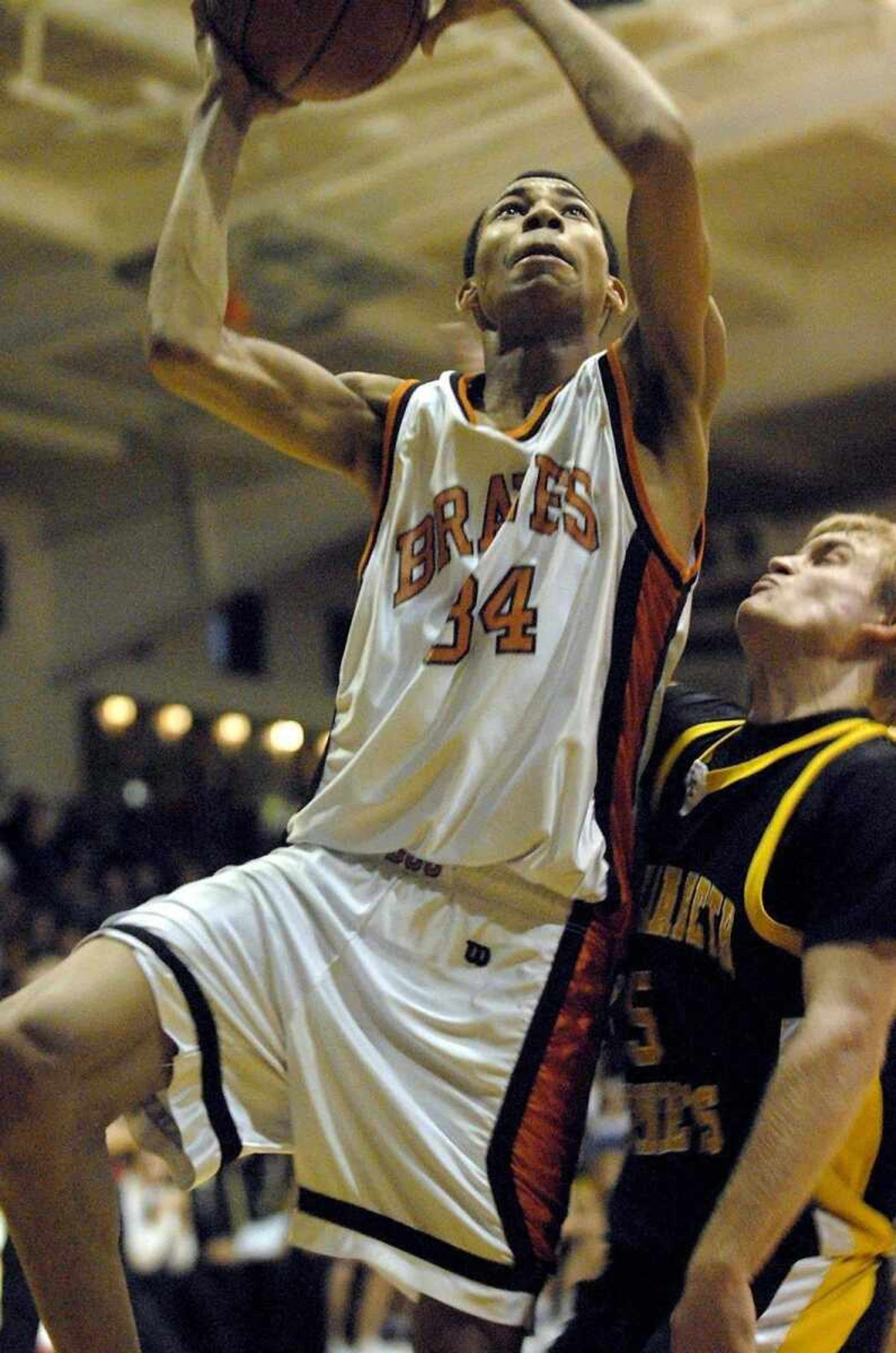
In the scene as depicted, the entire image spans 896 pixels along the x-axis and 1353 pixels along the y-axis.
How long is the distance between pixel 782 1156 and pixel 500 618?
92 centimetres

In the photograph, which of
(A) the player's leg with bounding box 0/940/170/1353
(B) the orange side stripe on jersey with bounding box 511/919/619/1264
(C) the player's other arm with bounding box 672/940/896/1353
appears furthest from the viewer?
(B) the orange side stripe on jersey with bounding box 511/919/619/1264

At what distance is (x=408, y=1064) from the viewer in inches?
113

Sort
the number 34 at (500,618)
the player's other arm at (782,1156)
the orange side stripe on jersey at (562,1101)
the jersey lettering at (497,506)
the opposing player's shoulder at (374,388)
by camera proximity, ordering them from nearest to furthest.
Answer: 1. the player's other arm at (782,1156)
2. the orange side stripe on jersey at (562,1101)
3. the number 34 at (500,618)
4. the jersey lettering at (497,506)
5. the opposing player's shoulder at (374,388)

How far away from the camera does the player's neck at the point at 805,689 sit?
3.09 meters

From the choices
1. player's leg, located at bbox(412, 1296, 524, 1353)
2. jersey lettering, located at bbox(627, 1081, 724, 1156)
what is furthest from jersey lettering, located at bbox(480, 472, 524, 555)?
player's leg, located at bbox(412, 1296, 524, 1353)

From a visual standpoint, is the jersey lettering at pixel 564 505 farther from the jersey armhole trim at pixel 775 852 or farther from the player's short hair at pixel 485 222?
the player's short hair at pixel 485 222

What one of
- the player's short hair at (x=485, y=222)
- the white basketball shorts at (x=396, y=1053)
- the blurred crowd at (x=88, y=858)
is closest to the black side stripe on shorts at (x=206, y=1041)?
the white basketball shorts at (x=396, y=1053)

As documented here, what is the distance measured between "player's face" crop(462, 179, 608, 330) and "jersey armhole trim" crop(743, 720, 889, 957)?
90 cm

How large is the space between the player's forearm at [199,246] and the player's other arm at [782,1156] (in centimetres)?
152

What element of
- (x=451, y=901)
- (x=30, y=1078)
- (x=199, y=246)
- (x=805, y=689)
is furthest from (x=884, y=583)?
(x=30, y=1078)

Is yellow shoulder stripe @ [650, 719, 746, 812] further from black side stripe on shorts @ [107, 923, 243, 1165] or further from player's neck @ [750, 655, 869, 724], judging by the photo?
black side stripe on shorts @ [107, 923, 243, 1165]

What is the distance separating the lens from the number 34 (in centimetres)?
297

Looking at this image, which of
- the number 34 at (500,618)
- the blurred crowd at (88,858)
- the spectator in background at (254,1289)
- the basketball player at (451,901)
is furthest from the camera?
the blurred crowd at (88,858)

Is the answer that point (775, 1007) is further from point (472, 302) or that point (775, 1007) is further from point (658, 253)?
point (472, 302)
